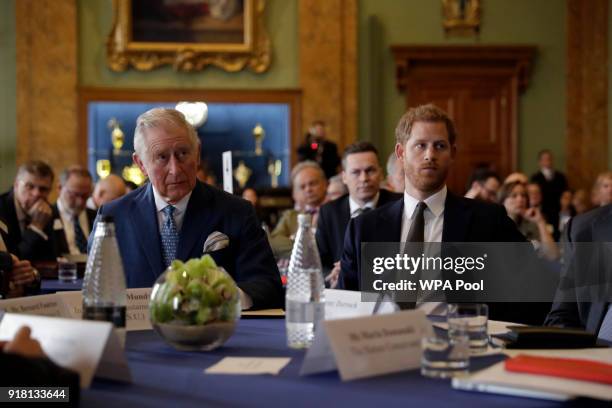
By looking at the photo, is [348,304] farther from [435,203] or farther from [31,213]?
[31,213]

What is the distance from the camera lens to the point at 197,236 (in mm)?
3162

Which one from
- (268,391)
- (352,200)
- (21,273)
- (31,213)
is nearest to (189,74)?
(31,213)

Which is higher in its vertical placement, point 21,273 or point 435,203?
point 435,203

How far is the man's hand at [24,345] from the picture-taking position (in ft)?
5.29

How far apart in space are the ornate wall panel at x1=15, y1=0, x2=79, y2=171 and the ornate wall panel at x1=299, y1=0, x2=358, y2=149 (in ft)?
10.8

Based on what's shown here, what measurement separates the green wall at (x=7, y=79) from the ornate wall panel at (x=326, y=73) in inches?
162

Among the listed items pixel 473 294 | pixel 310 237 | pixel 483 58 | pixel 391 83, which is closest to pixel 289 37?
pixel 391 83

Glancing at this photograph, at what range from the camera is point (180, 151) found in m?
3.10

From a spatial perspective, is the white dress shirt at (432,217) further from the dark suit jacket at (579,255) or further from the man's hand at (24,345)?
the man's hand at (24,345)

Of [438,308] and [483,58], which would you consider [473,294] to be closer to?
[438,308]

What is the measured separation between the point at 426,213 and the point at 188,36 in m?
9.96

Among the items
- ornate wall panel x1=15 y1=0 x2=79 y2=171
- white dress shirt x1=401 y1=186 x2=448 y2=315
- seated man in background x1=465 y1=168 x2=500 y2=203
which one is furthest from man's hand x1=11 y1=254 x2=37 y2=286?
ornate wall panel x1=15 y1=0 x2=79 y2=171

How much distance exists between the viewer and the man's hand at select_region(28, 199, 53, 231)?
5695 millimetres

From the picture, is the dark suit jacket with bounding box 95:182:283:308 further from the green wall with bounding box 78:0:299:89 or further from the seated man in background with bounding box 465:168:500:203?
the green wall with bounding box 78:0:299:89
